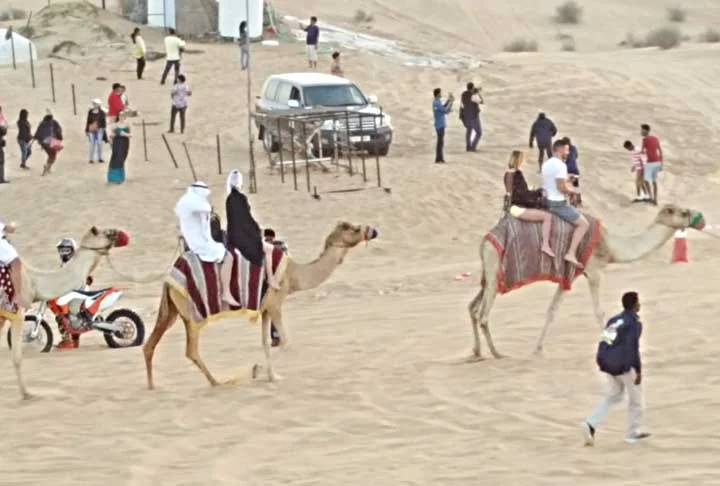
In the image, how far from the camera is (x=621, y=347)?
11.9 m

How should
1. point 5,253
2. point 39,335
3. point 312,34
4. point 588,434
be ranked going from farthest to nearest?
1. point 312,34
2. point 39,335
3. point 5,253
4. point 588,434

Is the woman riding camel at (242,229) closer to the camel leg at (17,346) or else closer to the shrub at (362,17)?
the camel leg at (17,346)

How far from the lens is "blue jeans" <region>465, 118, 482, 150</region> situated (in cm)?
3347

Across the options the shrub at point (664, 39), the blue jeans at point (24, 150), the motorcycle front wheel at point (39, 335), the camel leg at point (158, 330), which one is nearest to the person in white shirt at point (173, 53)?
the blue jeans at point (24, 150)

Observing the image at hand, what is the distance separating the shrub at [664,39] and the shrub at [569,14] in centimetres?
555

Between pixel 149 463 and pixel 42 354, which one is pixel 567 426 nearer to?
pixel 149 463

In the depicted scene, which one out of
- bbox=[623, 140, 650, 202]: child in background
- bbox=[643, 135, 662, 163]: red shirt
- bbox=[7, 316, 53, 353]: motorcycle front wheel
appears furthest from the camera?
bbox=[623, 140, 650, 202]: child in background

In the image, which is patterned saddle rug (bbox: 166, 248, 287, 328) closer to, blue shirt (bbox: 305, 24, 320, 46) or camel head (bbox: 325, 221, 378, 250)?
camel head (bbox: 325, 221, 378, 250)

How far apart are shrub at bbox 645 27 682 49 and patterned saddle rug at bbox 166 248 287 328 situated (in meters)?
36.0

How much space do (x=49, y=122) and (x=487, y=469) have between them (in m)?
20.6

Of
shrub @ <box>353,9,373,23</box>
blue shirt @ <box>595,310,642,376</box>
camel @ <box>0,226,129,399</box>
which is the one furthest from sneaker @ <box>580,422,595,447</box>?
shrub @ <box>353,9,373,23</box>

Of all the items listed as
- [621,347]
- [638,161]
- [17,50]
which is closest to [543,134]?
[638,161]

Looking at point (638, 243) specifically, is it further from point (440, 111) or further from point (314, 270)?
point (440, 111)

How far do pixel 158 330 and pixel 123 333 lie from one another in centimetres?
274
